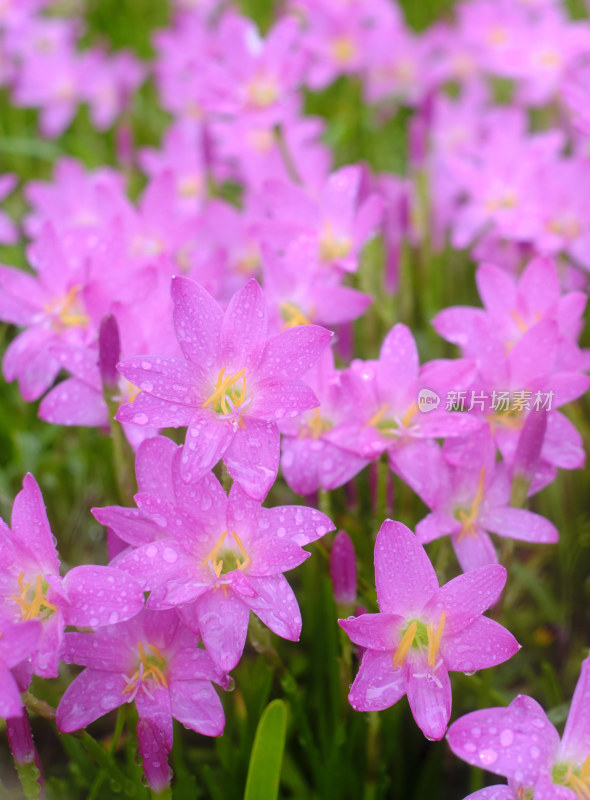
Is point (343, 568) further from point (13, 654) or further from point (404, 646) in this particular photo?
point (13, 654)

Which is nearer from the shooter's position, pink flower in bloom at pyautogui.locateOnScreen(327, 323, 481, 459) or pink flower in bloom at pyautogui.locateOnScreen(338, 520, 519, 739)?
pink flower in bloom at pyautogui.locateOnScreen(338, 520, 519, 739)

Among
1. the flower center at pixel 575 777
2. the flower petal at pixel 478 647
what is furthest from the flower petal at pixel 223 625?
the flower center at pixel 575 777

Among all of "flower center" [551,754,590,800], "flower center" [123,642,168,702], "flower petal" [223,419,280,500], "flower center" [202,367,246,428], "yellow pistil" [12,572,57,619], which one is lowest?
"flower center" [551,754,590,800]

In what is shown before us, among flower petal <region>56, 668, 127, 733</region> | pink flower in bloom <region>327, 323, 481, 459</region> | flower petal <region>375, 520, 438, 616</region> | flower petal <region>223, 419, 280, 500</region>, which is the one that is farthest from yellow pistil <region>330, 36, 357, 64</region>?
flower petal <region>56, 668, 127, 733</region>

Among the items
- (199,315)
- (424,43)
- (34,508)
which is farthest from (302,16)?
(34,508)

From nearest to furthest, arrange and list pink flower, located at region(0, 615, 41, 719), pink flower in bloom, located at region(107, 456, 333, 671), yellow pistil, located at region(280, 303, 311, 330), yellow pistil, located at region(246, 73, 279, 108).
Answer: pink flower, located at region(0, 615, 41, 719) < pink flower in bloom, located at region(107, 456, 333, 671) < yellow pistil, located at region(280, 303, 311, 330) < yellow pistil, located at region(246, 73, 279, 108)

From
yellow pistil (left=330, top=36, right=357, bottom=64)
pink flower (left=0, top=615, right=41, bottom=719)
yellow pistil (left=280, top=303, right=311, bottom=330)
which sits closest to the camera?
pink flower (left=0, top=615, right=41, bottom=719)

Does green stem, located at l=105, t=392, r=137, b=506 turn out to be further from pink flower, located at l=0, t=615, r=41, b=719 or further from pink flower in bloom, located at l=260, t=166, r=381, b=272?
pink flower in bloom, located at l=260, t=166, r=381, b=272

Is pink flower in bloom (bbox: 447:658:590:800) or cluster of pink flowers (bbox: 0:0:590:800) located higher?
cluster of pink flowers (bbox: 0:0:590:800)

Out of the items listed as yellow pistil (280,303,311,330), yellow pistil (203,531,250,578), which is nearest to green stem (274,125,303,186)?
yellow pistil (280,303,311,330)

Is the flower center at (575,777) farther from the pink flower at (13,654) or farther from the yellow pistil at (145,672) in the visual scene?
the pink flower at (13,654)
